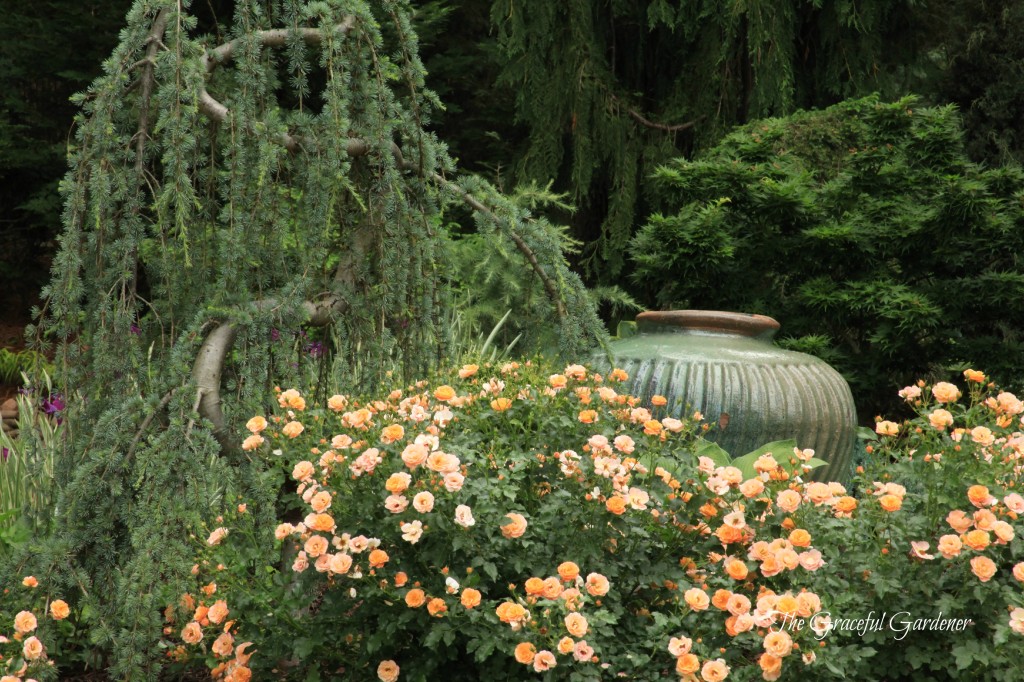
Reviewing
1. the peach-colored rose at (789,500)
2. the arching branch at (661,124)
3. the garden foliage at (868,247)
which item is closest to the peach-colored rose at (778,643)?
the peach-colored rose at (789,500)

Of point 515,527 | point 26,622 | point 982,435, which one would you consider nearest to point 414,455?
point 515,527

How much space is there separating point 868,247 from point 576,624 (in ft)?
11.8

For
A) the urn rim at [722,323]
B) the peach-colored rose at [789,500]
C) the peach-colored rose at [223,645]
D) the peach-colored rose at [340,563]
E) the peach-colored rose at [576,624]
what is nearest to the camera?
the peach-colored rose at [576,624]

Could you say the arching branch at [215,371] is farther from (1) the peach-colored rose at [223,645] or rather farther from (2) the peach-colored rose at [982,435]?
(2) the peach-colored rose at [982,435]

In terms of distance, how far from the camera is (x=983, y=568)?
168 centimetres

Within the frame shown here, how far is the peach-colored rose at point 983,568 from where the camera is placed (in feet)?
5.48

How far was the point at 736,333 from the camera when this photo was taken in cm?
354

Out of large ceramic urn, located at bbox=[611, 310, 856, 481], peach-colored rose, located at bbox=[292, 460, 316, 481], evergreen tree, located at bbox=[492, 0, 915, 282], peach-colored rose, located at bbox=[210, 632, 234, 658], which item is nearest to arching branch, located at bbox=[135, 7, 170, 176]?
peach-colored rose, located at bbox=[292, 460, 316, 481]

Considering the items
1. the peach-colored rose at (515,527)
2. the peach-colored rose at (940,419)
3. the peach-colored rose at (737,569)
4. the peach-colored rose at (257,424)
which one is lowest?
the peach-colored rose at (737,569)

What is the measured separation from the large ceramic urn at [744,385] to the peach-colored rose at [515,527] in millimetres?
1485

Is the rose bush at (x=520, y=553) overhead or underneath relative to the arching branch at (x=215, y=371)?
underneath

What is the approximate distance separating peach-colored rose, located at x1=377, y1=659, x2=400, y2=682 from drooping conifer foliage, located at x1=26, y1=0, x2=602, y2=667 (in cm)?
38

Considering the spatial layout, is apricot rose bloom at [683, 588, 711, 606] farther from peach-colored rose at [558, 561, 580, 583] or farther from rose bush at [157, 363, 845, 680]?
peach-colored rose at [558, 561, 580, 583]

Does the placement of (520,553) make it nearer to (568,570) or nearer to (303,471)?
(568,570)
